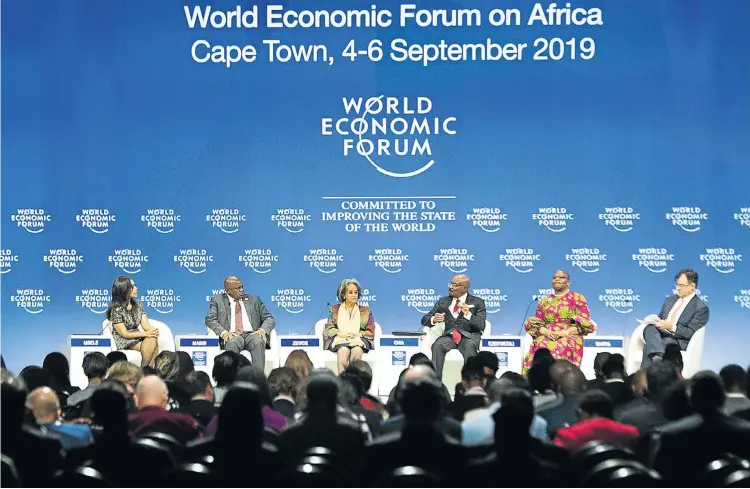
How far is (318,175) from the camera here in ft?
Answer: 39.6

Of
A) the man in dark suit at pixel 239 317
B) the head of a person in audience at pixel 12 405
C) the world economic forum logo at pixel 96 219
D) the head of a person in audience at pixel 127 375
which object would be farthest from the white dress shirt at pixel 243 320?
the head of a person in audience at pixel 12 405

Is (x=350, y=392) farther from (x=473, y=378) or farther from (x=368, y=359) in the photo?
(x=368, y=359)

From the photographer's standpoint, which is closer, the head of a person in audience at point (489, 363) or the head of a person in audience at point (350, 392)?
the head of a person in audience at point (350, 392)

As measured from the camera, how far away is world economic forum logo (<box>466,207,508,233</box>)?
12.0 m

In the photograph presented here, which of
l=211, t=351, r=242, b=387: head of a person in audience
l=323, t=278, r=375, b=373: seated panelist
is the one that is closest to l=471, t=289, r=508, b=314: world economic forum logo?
l=323, t=278, r=375, b=373: seated panelist

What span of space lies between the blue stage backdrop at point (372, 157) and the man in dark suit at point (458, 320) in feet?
3.11

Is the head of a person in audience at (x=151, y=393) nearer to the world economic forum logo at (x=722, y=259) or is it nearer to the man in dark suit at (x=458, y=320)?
the man in dark suit at (x=458, y=320)

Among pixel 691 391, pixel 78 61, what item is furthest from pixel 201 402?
pixel 78 61

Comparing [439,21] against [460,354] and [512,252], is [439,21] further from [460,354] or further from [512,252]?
[460,354]

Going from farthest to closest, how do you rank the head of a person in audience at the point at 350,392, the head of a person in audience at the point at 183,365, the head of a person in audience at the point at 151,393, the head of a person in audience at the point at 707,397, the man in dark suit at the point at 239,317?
1. the man in dark suit at the point at 239,317
2. the head of a person in audience at the point at 183,365
3. the head of a person in audience at the point at 350,392
4. the head of a person in audience at the point at 151,393
5. the head of a person in audience at the point at 707,397

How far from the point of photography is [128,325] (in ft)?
35.5

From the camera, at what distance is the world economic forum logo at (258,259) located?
475 inches

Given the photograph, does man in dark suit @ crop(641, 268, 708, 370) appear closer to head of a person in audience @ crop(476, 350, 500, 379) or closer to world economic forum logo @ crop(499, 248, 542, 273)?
world economic forum logo @ crop(499, 248, 542, 273)

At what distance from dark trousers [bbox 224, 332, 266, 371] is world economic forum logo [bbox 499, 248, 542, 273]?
2462mm
